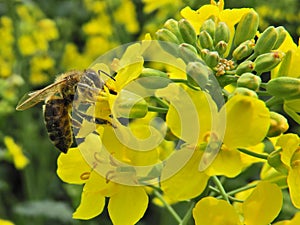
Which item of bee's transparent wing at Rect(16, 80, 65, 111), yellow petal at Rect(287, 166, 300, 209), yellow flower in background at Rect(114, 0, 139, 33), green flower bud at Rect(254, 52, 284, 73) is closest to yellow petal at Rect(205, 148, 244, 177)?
yellow petal at Rect(287, 166, 300, 209)

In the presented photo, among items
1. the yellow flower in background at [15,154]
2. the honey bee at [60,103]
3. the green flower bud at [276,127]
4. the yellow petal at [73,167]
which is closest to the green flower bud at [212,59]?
the green flower bud at [276,127]

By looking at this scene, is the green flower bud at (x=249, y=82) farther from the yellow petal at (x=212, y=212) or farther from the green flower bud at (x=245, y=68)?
the yellow petal at (x=212, y=212)

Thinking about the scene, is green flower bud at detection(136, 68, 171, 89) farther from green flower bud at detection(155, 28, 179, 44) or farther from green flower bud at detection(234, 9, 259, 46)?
green flower bud at detection(234, 9, 259, 46)

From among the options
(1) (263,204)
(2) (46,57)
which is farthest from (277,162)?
(2) (46,57)

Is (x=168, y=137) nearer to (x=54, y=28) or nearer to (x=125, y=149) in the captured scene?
(x=125, y=149)

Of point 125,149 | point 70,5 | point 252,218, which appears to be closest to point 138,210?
point 125,149

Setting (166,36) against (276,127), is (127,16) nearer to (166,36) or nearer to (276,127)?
(166,36)
